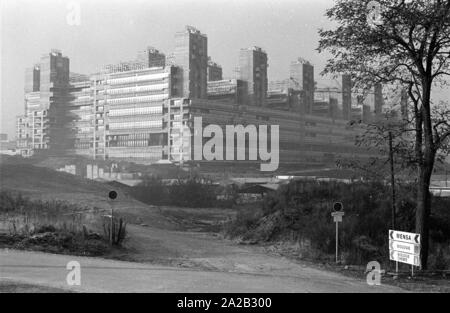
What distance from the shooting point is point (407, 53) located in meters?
14.3

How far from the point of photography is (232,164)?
52219mm

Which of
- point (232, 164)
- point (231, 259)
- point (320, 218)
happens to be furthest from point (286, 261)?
point (232, 164)

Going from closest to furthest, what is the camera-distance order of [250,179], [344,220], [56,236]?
1. [56,236]
2. [344,220]
3. [250,179]

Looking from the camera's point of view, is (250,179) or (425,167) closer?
(425,167)

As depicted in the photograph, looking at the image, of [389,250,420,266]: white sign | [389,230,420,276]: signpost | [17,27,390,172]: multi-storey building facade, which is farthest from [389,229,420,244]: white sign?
[17,27,390,172]: multi-storey building facade

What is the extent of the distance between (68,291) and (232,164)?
43252 mm

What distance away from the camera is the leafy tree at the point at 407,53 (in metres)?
13.5

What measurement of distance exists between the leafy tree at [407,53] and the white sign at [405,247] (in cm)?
152

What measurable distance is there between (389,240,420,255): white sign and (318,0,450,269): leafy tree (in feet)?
4.99

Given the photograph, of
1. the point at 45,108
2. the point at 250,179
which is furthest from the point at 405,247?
the point at 45,108

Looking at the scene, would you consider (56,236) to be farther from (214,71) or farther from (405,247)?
(214,71)

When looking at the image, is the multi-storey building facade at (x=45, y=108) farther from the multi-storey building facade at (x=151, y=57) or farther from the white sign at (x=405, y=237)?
the white sign at (x=405, y=237)
